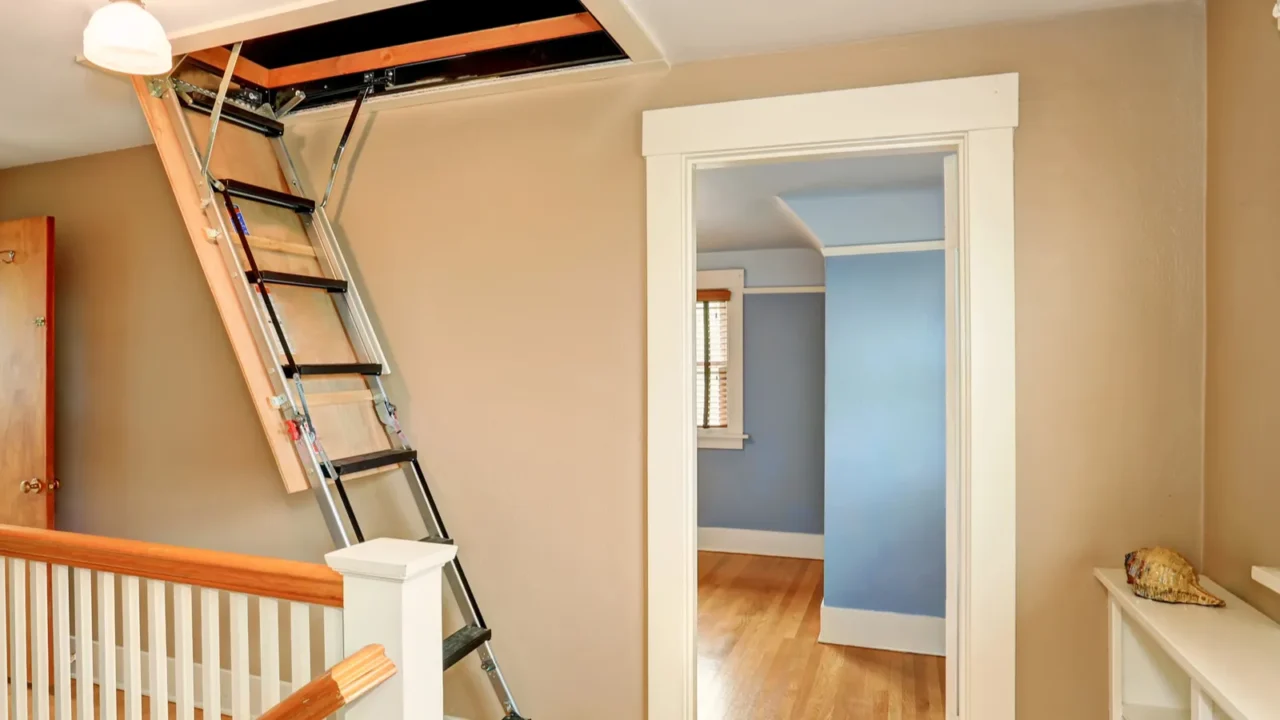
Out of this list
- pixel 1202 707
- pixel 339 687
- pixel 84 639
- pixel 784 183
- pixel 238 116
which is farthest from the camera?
pixel 784 183

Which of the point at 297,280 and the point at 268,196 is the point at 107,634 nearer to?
the point at 297,280

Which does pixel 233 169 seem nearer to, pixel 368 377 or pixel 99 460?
pixel 368 377

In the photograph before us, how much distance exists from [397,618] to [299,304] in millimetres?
1481

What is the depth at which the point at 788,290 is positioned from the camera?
576 centimetres

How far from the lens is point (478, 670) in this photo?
251 centimetres

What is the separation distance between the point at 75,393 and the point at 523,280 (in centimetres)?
228

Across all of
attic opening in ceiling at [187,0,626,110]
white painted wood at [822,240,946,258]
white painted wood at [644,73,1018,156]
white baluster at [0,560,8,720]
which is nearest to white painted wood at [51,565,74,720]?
white baluster at [0,560,8,720]

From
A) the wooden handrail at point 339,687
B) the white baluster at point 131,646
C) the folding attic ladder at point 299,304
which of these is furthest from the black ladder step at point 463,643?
the wooden handrail at point 339,687

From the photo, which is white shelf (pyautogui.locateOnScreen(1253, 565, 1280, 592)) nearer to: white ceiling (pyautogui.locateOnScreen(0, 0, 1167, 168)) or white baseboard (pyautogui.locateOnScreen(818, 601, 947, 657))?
white ceiling (pyautogui.locateOnScreen(0, 0, 1167, 168))

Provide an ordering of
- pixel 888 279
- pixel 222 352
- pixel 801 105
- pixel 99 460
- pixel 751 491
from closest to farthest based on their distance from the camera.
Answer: pixel 801 105 → pixel 222 352 → pixel 99 460 → pixel 888 279 → pixel 751 491

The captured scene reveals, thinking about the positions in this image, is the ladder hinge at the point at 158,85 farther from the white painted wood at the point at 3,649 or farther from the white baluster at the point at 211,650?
the white baluster at the point at 211,650

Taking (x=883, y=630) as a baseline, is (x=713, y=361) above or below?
above

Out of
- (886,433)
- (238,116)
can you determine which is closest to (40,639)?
(238,116)

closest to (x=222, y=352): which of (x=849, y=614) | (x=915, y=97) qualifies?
(x=915, y=97)
